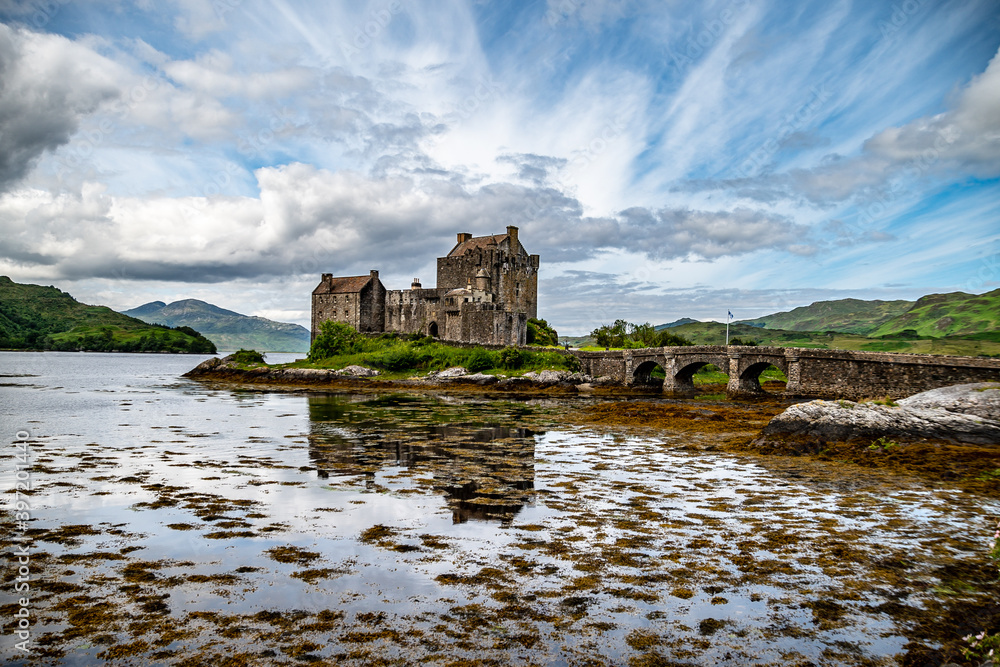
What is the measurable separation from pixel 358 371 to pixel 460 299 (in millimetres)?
14373

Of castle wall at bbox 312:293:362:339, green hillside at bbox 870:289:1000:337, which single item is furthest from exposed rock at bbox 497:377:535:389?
green hillside at bbox 870:289:1000:337

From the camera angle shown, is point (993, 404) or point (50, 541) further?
point (993, 404)

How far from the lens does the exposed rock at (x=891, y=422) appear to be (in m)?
16.3

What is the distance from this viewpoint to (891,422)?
16875 mm

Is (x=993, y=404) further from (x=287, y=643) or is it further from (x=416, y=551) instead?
(x=287, y=643)

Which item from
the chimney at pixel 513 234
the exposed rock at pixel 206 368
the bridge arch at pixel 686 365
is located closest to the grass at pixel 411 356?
the exposed rock at pixel 206 368

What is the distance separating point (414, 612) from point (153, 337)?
195109mm

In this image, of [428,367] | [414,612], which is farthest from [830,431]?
[428,367]

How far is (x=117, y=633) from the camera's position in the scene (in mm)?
5422

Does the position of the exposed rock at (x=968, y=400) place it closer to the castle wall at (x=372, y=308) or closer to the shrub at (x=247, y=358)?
the castle wall at (x=372, y=308)

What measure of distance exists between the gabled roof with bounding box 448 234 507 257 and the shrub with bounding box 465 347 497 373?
1700 cm

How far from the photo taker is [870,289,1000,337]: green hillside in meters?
94.2

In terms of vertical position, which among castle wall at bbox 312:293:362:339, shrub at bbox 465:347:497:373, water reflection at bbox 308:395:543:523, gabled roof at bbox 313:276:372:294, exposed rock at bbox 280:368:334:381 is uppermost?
gabled roof at bbox 313:276:372:294

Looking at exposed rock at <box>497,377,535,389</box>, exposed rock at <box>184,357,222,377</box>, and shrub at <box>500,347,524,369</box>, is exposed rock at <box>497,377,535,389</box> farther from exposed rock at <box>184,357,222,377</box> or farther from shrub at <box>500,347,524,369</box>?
exposed rock at <box>184,357,222,377</box>
